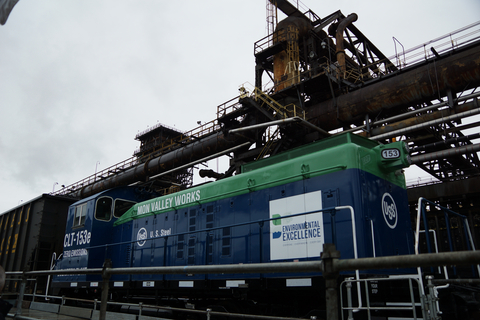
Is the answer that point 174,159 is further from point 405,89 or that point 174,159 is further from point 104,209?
point 405,89

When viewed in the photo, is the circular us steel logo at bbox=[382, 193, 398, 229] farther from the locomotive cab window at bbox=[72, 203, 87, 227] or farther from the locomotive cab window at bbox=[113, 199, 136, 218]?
the locomotive cab window at bbox=[72, 203, 87, 227]

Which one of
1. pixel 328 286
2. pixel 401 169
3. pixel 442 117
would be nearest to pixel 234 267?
pixel 328 286

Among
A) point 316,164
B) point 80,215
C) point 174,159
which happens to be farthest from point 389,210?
point 174,159

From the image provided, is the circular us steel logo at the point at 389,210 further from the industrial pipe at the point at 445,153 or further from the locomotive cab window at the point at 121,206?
the locomotive cab window at the point at 121,206

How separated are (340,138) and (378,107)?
6330 mm

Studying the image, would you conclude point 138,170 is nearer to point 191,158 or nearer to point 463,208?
point 191,158

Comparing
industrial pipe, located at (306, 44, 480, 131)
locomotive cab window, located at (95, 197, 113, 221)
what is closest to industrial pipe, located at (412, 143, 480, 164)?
industrial pipe, located at (306, 44, 480, 131)

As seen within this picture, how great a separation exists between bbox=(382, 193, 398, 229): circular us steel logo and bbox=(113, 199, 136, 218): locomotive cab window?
7859mm

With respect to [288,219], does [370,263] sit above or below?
below

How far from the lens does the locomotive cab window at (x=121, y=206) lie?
11.3 meters

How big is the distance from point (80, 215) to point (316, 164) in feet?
25.9

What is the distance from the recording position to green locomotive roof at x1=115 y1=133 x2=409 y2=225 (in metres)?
6.44

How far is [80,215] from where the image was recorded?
440 inches

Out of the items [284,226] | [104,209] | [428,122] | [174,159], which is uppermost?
[174,159]
